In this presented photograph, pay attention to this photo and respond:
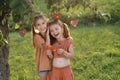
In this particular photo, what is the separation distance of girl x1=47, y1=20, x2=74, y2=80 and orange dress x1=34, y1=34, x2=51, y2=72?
88 millimetres

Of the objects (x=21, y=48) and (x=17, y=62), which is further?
(x=21, y=48)

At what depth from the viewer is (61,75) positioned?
4.20 meters

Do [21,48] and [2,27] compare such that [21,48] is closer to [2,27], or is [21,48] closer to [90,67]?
[90,67]

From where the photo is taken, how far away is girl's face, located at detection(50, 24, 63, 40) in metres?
3.97

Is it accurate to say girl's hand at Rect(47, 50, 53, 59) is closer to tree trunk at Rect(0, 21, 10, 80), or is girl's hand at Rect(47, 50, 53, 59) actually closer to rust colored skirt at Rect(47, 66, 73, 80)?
rust colored skirt at Rect(47, 66, 73, 80)

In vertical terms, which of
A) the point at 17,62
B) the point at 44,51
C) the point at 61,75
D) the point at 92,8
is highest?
the point at 92,8

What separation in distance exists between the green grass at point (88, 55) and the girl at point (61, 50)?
1.93 metres

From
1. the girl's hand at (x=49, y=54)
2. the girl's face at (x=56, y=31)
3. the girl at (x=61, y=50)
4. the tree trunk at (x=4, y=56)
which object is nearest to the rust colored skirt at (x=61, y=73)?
the girl at (x=61, y=50)

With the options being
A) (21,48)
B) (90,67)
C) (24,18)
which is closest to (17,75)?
(90,67)

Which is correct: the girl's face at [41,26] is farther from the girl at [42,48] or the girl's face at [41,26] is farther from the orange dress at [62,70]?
the orange dress at [62,70]

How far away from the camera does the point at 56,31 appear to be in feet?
Answer: 13.1

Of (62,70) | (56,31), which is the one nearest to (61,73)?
(62,70)

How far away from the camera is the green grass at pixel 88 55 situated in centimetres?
630

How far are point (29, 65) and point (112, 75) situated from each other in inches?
70.4
